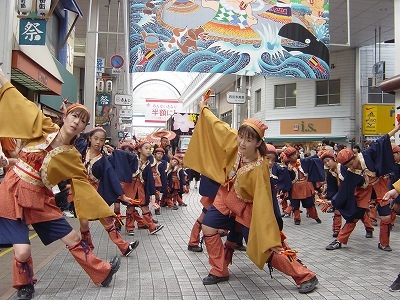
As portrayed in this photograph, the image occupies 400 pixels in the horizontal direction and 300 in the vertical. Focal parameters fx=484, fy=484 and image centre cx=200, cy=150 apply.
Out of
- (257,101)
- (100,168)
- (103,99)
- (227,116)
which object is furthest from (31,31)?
(227,116)

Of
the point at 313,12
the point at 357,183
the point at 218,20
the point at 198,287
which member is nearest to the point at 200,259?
the point at 198,287

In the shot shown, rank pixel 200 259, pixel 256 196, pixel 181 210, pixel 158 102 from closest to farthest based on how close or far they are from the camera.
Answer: pixel 256 196, pixel 200 259, pixel 181 210, pixel 158 102

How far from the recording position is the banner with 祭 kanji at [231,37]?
12539 millimetres

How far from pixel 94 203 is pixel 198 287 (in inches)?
52.7

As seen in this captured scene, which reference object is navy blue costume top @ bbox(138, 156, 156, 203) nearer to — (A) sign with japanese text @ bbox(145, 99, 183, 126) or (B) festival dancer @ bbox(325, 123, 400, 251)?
(B) festival dancer @ bbox(325, 123, 400, 251)

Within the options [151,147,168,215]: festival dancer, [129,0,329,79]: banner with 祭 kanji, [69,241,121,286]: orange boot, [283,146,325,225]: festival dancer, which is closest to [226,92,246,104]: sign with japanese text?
[129,0,329,79]: banner with 祭 kanji

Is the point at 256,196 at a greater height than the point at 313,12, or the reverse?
the point at 313,12

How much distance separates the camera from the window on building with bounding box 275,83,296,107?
79.8ft

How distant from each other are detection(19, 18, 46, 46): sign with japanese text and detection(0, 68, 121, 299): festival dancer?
15.7 ft

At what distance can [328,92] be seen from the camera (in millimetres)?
23516

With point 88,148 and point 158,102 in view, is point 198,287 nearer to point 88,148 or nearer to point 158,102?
point 88,148

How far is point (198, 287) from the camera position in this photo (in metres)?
4.85

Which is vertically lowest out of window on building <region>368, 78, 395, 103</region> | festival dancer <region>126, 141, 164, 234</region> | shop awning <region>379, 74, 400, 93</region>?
festival dancer <region>126, 141, 164, 234</region>

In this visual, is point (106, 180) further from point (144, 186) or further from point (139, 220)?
point (139, 220)
